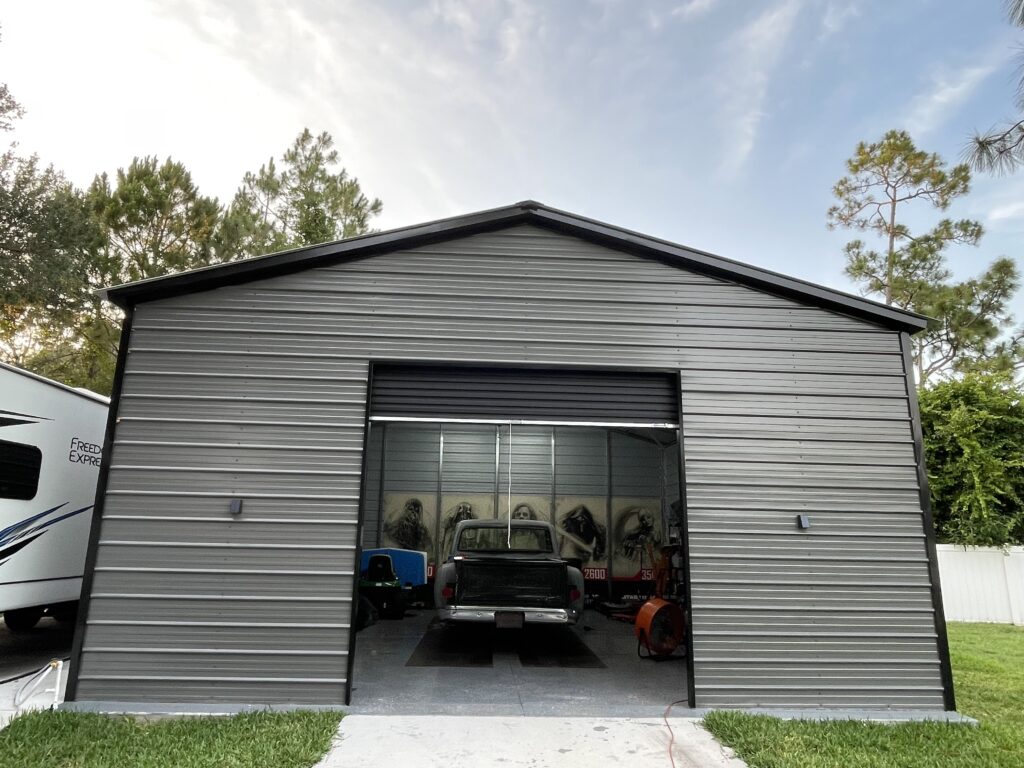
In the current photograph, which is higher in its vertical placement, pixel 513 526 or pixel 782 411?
pixel 782 411

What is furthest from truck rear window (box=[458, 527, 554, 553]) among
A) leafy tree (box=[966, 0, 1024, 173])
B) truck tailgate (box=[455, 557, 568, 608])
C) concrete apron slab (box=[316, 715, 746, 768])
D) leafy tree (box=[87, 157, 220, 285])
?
leafy tree (box=[87, 157, 220, 285])

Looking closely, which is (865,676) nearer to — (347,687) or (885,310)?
(885,310)

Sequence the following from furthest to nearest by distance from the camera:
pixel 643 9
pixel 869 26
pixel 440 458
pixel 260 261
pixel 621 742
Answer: pixel 440 458 < pixel 643 9 < pixel 869 26 < pixel 260 261 < pixel 621 742

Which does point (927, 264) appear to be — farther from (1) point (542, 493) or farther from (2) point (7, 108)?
(2) point (7, 108)

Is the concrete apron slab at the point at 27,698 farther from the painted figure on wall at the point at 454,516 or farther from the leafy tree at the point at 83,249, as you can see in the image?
the leafy tree at the point at 83,249

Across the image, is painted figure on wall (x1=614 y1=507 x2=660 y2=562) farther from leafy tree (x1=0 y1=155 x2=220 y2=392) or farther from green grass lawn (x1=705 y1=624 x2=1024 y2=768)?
leafy tree (x1=0 y1=155 x2=220 y2=392)

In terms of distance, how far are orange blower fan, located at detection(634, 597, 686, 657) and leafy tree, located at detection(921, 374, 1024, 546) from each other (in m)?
7.55

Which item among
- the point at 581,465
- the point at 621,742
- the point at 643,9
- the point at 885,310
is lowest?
the point at 621,742

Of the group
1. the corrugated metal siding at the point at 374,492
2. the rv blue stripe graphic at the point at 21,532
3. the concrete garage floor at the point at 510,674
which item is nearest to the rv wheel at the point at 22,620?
the rv blue stripe graphic at the point at 21,532

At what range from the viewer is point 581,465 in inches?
519

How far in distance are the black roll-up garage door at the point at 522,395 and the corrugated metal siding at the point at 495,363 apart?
0.17 m

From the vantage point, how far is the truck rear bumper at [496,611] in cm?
649

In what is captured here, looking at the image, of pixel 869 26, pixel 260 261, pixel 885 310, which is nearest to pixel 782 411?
pixel 885 310

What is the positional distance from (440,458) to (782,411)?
28.1ft
